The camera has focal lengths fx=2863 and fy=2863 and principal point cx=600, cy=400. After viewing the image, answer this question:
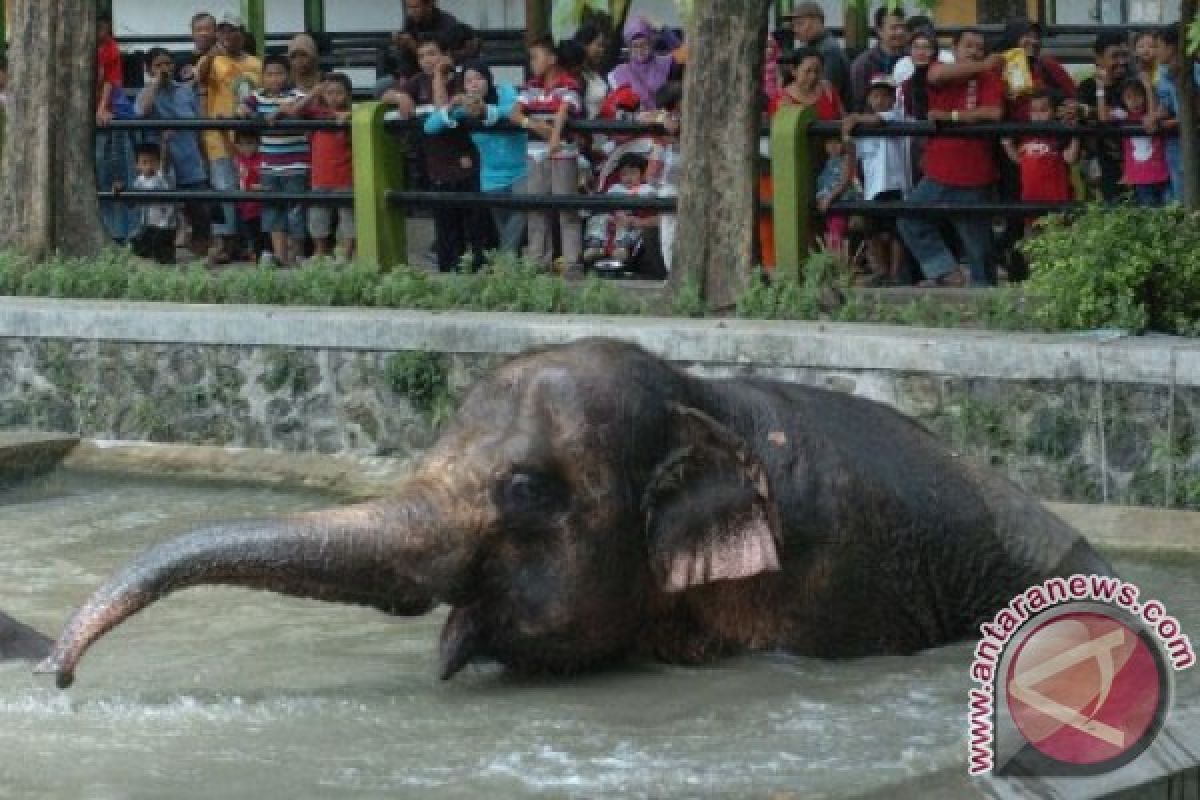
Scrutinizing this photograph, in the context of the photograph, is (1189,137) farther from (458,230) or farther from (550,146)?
(458,230)

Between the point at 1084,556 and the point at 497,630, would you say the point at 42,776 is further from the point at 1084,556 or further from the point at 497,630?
the point at 1084,556

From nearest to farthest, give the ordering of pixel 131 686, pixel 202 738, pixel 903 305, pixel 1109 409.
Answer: pixel 202 738 < pixel 131 686 < pixel 1109 409 < pixel 903 305

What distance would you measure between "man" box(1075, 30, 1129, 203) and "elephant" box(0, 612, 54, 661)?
9.23 meters

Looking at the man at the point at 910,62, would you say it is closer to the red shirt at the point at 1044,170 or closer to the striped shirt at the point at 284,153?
the red shirt at the point at 1044,170

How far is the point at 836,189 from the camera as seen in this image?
50.6 ft

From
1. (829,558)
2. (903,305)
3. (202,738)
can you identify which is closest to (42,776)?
(202,738)

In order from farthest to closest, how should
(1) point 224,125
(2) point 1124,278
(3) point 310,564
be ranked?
(1) point 224,125
(2) point 1124,278
(3) point 310,564

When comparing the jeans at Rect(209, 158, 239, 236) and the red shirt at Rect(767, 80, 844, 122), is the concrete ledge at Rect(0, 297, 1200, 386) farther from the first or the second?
the jeans at Rect(209, 158, 239, 236)

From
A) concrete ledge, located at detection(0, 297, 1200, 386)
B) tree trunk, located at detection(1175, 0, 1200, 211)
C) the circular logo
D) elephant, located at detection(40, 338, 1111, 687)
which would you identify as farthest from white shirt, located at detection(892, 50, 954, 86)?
the circular logo

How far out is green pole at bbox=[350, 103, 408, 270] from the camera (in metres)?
16.3

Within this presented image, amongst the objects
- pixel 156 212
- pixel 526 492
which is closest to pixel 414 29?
pixel 156 212

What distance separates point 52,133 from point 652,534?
30.3 feet

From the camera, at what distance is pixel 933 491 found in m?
9.51

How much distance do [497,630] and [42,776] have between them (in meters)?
1.59
